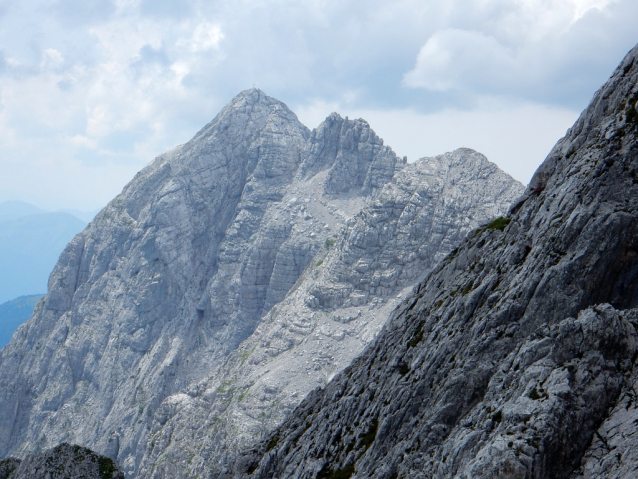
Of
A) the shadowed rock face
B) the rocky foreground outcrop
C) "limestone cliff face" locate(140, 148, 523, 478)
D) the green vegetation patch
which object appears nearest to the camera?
the shadowed rock face

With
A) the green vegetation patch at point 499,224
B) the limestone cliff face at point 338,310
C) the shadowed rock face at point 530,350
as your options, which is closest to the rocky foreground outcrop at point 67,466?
the shadowed rock face at point 530,350

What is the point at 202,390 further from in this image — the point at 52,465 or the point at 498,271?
the point at 498,271

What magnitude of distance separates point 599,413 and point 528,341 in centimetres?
512

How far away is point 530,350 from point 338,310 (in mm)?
137628

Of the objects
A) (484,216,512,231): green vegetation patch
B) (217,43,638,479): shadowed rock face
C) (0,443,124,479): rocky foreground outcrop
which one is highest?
(484,216,512,231): green vegetation patch

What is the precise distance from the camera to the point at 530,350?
24.5m

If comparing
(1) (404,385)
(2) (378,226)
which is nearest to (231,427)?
(2) (378,226)

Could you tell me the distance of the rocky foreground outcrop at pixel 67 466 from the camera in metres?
58.9

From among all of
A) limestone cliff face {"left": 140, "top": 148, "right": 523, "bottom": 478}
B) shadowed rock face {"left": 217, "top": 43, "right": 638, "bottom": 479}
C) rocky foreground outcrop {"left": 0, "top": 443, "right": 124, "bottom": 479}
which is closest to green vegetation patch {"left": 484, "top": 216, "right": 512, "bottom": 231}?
shadowed rock face {"left": 217, "top": 43, "right": 638, "bottom": 479}

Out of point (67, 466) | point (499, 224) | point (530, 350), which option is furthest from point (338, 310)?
point (530, 350)

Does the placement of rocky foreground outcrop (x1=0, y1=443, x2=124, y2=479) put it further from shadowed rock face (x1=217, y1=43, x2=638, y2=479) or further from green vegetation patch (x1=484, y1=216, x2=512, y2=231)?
green vegetation patch (x1=484, y1=216, x2=512, y2=231)

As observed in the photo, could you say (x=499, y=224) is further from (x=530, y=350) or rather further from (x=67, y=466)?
(x=67, y=466)

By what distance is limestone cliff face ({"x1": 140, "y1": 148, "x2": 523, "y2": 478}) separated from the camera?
141 meters

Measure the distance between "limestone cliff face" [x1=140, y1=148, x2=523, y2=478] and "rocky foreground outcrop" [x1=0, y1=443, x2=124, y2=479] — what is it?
74478 mm
